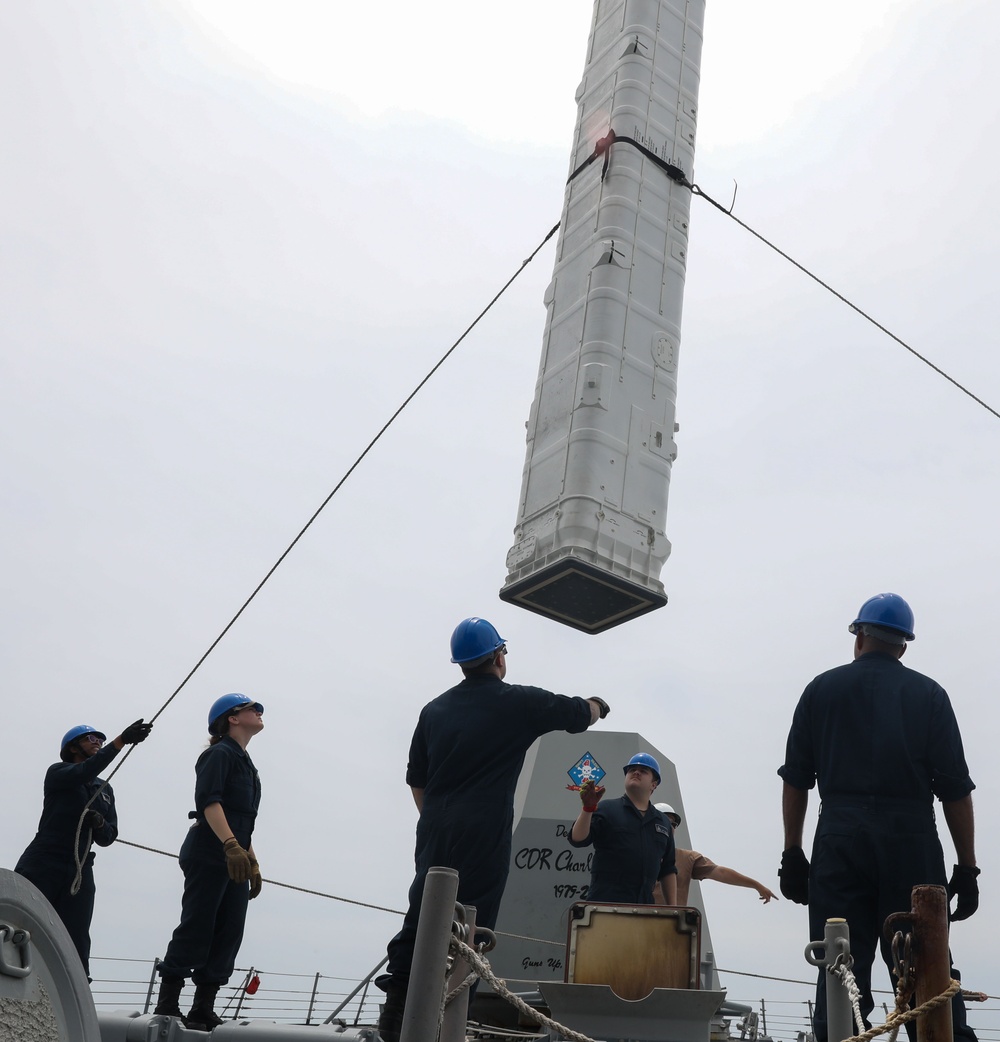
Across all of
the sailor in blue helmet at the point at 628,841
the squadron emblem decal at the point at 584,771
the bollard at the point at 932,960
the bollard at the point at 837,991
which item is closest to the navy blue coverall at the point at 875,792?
the bollard at the point at 837,991

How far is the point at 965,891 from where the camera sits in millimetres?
4039

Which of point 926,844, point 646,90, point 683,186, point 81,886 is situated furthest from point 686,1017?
point 646,90

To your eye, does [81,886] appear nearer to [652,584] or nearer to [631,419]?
[652,584]

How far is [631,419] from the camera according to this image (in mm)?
8867

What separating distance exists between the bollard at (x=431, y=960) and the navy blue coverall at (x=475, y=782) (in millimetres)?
1202

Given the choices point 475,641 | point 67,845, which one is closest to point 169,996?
point 67,845

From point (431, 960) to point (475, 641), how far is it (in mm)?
1955

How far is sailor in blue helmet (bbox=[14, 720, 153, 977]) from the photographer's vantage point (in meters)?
5.54

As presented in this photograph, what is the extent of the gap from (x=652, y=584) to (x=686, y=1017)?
15.4ft

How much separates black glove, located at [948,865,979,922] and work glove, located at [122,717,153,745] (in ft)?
12.4

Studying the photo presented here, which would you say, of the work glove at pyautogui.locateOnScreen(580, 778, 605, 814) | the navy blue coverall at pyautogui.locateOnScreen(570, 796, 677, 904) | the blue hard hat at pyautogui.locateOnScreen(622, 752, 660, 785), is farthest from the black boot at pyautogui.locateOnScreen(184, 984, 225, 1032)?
the blue hard hat at pyautogui.locateOnScreen(622, 752, 660, 785)

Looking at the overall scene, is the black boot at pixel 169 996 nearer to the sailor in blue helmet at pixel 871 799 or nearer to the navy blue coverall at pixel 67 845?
the navy blue coverall at pixel 67 845

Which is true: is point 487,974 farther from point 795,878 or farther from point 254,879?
point 254,879

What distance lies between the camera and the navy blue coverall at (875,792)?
395 cm
